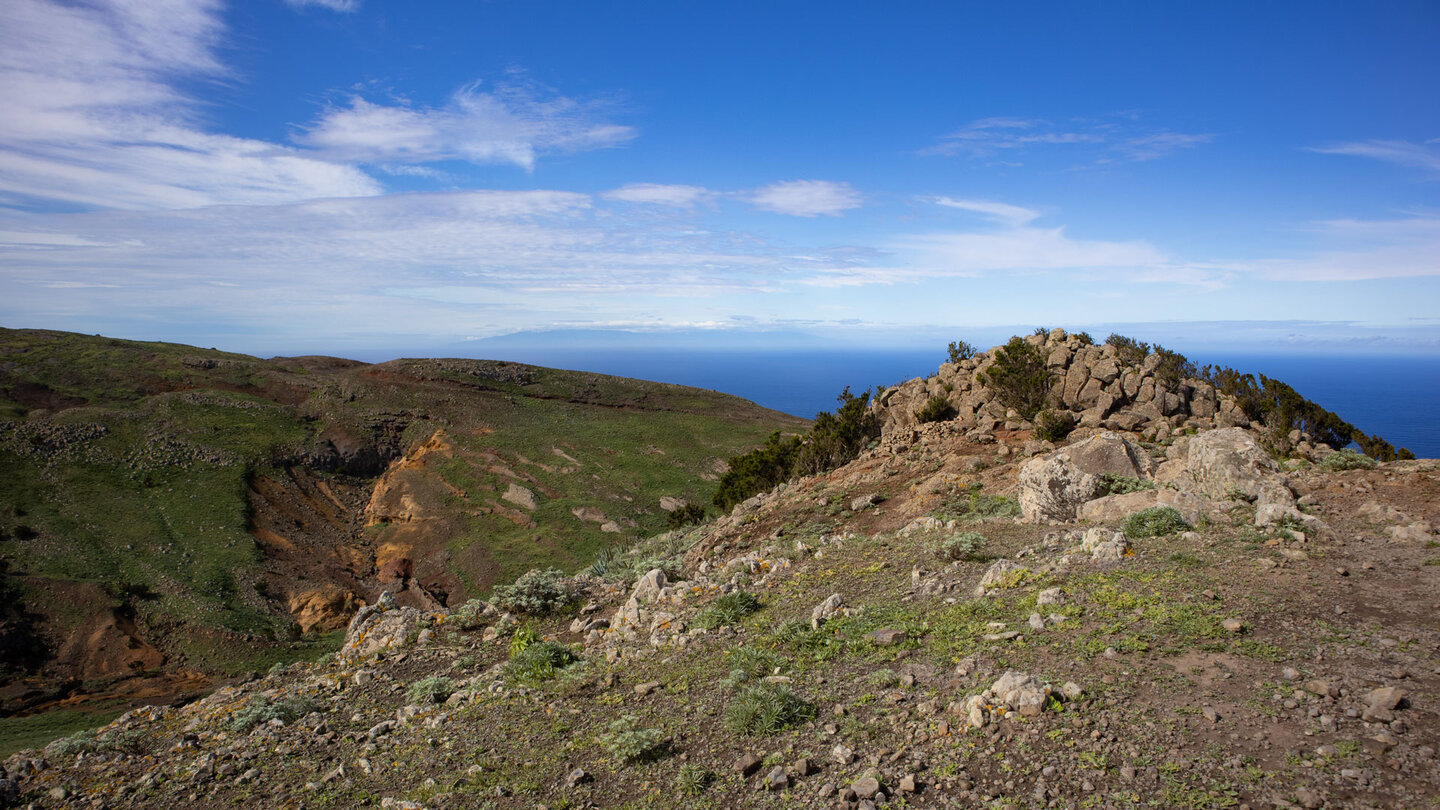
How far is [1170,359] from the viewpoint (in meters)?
21.5

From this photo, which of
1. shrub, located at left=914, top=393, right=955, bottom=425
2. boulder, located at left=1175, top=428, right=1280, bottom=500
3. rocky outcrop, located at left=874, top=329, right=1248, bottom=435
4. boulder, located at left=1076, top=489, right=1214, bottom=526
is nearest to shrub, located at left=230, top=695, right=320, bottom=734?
boulder, located at left=1076, top=489, right=1214, bottom=526

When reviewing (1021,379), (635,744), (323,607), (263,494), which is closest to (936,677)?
(635,744)

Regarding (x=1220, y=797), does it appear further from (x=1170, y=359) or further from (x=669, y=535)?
(x=1170, y=359)

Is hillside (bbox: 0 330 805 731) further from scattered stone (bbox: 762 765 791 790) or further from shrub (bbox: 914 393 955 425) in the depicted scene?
scattered stone (bbox: 762 765 791 790)

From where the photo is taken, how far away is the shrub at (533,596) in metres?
12.2

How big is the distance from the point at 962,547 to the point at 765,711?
18.0 feet

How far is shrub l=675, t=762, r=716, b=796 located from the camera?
5.72 meters

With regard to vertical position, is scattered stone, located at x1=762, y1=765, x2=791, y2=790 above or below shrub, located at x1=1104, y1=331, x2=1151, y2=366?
below

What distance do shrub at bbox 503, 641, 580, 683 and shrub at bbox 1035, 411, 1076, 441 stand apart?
1482 cm

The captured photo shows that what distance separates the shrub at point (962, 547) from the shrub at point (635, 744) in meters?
6.01

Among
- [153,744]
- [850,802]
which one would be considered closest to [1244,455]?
[850,802]

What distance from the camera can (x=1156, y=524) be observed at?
9.73 meters

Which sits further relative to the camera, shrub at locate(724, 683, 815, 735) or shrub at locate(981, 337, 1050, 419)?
shrub at locate(981, 337, 1050, 419)

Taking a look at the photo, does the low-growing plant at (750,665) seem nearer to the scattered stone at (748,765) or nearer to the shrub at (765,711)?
the shrub at (765,711)
